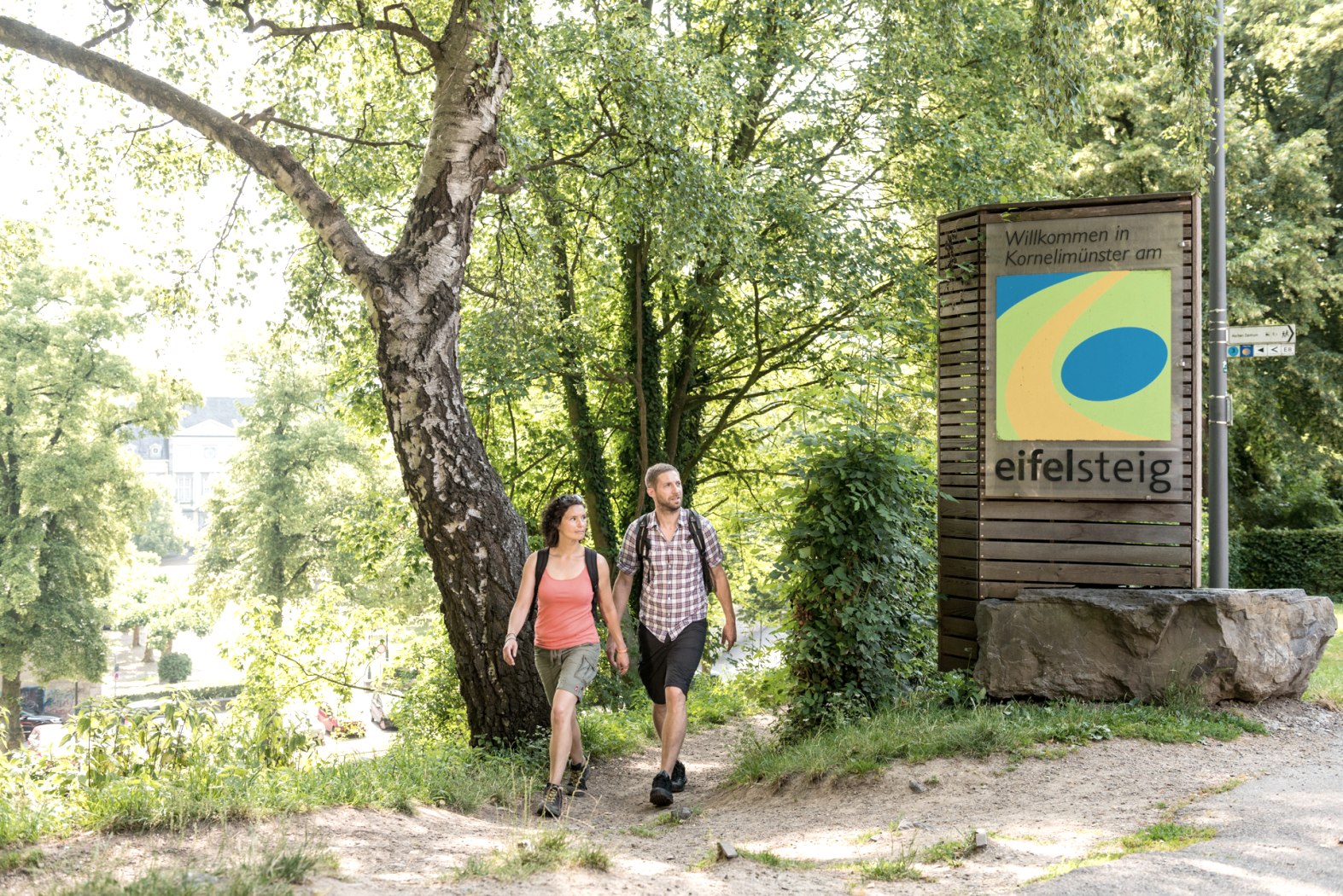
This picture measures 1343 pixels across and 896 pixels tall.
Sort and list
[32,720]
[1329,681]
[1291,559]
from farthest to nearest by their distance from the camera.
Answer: [32,720] → [1291,559] → [1329,681]

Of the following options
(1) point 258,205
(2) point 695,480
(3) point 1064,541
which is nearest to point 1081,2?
(3) point 1064,541

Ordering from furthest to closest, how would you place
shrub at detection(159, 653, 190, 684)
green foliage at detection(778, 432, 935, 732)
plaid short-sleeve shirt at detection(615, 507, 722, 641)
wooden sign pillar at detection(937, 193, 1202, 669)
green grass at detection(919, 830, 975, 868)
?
1. shrub at detection(159, 653, 190, 684)
2. wooden sign pillar at detection(937, 193, 1202, 669)
3. green foliage at detection(778, 432, 935, 732)
4. plaid short-sleeve shirt at detection(615, 507, 722, 641)
5. green grass at detection(919, 830, 975, 868)

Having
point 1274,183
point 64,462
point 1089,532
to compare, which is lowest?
point 1089,532

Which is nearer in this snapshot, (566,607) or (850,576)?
(566,607)

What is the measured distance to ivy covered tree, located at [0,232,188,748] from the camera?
26.8 metres

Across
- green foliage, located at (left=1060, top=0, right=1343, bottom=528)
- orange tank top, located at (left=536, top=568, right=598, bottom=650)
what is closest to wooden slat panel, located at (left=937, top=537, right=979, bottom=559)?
orange tank top, located at (left=536, top=568, right=598, bottom=650)

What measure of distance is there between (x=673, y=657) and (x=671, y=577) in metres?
0.48

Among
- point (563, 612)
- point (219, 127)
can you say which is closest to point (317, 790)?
point (563, 612)

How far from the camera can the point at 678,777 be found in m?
7.16

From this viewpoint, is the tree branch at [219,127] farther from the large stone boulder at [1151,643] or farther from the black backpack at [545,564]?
the large stone boulder at [1151,643]

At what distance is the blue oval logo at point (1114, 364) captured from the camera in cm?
806

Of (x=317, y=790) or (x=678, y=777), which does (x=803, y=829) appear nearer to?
(x=678, y=777)

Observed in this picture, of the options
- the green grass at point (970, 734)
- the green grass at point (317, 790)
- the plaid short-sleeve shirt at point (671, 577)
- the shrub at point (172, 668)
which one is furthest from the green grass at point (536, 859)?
the shrub at point (172, 668)

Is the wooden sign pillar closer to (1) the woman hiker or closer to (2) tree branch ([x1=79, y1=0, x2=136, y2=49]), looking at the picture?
(1) the woman hiker
